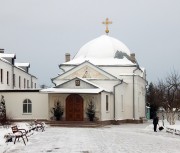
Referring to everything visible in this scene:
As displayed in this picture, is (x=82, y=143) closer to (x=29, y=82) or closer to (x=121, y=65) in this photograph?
(x=121, y=65)

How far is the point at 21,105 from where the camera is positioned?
41.8 meters

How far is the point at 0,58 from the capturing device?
44.3 m

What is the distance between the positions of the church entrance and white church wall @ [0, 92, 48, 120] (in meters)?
2.14

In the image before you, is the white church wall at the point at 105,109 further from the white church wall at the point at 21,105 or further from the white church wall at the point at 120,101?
the white church wall at the point at 21,105

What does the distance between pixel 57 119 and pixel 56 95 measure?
2.22 metres

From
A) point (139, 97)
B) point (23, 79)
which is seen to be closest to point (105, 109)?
point (139, 97)

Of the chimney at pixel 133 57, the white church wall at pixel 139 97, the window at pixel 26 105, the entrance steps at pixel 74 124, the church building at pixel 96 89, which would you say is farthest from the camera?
the chimney at pixel 133 57

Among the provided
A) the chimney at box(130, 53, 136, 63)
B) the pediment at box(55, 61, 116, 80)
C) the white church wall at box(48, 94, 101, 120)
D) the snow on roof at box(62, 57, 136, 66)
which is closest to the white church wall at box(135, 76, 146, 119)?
the snow on roof at box(62, 57, 136, 66)

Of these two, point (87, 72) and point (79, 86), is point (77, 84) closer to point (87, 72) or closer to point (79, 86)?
point (79, 86)

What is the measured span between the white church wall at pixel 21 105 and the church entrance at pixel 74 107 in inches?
84.4

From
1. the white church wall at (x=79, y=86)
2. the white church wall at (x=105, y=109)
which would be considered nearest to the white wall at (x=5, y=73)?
the white church wall at (x=79, y=86)

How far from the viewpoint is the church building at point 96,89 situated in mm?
41281

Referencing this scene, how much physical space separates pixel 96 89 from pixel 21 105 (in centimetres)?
690

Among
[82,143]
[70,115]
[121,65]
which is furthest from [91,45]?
[82,143]
